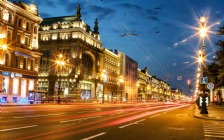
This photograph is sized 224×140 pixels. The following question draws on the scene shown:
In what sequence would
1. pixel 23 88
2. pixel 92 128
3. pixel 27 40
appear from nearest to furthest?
pixel 92 128
pixel 23 88
pixel 27 40

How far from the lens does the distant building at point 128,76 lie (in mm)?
121875

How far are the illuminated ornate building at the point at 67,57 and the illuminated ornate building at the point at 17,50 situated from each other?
21517mm

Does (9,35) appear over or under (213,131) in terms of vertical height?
over

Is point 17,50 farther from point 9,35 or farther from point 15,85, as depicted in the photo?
point 15,85

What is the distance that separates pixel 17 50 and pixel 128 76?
3055 inches

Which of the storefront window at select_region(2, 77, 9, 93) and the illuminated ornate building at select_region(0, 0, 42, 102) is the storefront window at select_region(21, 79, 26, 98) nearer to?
the illuminated ornate building at select_region(0, 0, 42, 102)

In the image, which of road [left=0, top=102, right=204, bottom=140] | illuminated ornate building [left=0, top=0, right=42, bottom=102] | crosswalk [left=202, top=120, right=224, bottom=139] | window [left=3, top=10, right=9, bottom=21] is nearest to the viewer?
road [left=0, top=102, right=204, bottom=140]

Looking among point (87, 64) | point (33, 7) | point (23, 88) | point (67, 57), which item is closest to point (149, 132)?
point (23, 88)

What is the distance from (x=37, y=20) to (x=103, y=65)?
42.2m

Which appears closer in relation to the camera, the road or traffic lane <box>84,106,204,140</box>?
the road

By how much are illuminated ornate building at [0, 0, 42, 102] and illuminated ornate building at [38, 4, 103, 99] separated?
2152 cm

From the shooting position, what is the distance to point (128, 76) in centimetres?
12769

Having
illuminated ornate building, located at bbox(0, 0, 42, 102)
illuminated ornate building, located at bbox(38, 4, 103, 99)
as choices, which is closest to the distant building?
illuminated ornate building, located at bbox(38, 4, 103, 99)

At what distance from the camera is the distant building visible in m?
122
